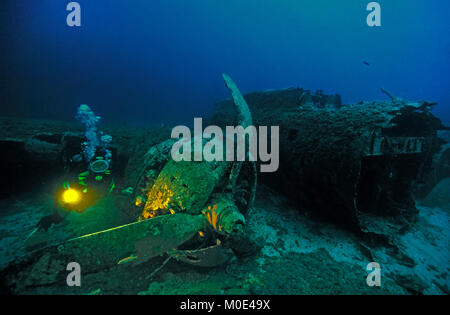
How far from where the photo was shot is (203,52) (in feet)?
334

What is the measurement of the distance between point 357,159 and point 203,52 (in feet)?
382

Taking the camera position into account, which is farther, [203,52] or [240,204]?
[203,52]

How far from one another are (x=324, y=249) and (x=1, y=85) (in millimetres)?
39951

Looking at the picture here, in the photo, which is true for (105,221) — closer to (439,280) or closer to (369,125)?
(369,125)

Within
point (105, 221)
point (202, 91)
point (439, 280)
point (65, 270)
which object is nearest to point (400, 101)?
point (439, 280)

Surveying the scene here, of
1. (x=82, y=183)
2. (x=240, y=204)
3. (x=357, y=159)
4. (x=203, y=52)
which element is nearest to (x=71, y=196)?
(x=82, y=183)

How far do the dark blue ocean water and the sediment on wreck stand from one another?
3176cm

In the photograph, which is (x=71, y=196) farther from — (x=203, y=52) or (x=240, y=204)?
(x=203, y=52)

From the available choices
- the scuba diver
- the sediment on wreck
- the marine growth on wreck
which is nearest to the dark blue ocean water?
the scuba diver

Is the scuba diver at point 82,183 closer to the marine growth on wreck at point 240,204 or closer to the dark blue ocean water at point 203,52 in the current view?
the marine growth on wreck at point 240,204

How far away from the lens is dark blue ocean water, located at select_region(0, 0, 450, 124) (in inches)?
1446

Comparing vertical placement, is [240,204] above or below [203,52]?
below
